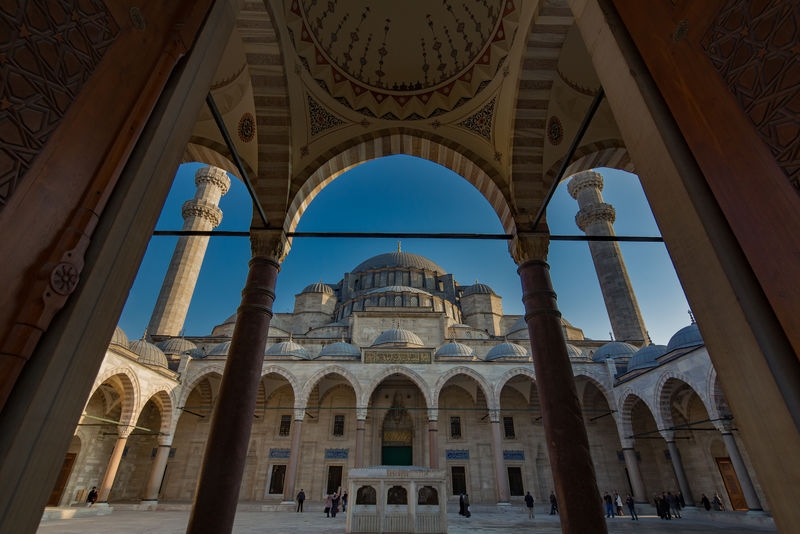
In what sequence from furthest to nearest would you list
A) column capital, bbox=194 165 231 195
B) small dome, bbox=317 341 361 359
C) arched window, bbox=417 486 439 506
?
column capital, bbox=194 165 231 195 < small dome, bbox=317 341 361 359 < arched window, bbox=417 486 439 506

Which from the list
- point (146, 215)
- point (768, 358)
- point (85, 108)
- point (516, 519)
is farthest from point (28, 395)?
point (516, 519)

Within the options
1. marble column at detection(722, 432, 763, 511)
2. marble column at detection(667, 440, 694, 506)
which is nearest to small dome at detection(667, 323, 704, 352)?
marble column at detection(667, 440, 694, 506)

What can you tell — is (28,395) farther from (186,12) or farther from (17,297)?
(186,12)

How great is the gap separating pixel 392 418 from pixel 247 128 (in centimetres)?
1510

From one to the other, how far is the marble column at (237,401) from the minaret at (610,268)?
18.8m

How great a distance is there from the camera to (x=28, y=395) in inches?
44.1

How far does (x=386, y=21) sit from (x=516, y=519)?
38.1ft

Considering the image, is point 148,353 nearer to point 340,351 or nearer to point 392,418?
point 340,351

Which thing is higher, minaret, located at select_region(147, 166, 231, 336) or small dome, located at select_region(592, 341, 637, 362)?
minaret, located at select_region(147, 166, 231, 336)

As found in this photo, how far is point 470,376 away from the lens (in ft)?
53.4

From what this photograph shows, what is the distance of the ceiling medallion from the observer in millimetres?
5086

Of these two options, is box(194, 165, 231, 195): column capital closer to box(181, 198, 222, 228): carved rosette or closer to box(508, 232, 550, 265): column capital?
box(181, 198, 222, 228): carved rosette

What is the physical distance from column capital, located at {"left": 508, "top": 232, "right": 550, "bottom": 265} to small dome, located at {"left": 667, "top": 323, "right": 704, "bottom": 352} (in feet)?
38.1

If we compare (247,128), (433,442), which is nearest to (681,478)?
(433,442)
